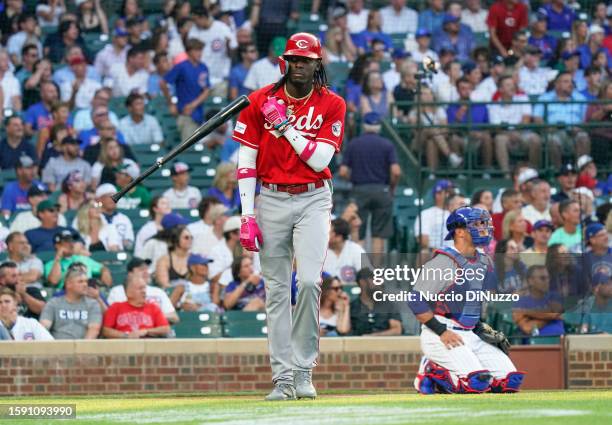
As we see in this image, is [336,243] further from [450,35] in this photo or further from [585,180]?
Result: [450,35]

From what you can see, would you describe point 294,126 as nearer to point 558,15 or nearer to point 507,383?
point 507,383

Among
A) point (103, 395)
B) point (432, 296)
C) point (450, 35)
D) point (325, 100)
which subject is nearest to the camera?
point (325, 100)

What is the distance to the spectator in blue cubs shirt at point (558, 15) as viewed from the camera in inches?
742

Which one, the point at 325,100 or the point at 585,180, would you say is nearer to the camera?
the point at 325,100

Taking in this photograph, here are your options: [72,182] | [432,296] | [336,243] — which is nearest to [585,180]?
[336,243]

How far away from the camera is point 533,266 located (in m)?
11.5

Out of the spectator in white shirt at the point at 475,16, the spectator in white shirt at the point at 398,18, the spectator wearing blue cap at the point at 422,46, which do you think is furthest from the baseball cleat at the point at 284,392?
the spectator in white shirt at the point at 475,16

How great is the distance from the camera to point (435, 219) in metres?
13.9

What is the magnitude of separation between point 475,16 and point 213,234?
246 inches

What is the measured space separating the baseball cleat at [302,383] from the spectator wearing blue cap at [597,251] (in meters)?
3.94

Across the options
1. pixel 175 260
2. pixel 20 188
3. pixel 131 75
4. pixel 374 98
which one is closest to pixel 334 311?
pixel 175 260

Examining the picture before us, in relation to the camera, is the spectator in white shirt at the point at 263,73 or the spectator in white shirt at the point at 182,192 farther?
the spectator in white shirt at the point at 263,73

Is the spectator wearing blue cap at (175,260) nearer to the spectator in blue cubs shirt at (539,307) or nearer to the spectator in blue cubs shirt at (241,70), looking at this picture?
the spectator in blue cubs shirt at (539,307)

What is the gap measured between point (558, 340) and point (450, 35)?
294 inches
